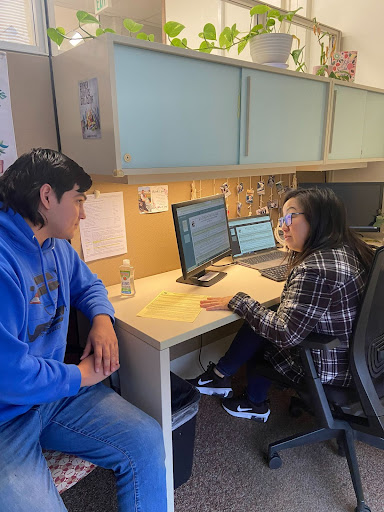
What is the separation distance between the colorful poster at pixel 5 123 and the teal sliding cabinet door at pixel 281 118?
0.90m

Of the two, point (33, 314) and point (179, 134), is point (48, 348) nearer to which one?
point (33, 314)

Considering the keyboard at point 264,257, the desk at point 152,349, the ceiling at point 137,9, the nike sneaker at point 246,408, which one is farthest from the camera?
the ceiling at point 137,9

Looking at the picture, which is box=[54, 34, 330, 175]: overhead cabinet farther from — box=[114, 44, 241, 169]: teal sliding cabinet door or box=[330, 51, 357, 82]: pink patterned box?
box=[330, 51, 357, 82]: pink patterned box

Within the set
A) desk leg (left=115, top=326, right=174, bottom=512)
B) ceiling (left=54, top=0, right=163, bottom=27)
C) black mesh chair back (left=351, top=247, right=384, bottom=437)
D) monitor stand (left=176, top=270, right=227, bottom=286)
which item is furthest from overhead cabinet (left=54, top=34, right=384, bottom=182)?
ceiling (left=54, top=0, right=163, bottom=27)

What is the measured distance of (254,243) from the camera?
6.95ft

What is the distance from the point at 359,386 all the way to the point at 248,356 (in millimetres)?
551

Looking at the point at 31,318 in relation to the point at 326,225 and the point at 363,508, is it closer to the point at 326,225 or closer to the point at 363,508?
the point at 326,225

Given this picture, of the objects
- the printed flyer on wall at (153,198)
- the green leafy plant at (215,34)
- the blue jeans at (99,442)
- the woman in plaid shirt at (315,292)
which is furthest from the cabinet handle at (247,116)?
the blue jeans at (99,442)

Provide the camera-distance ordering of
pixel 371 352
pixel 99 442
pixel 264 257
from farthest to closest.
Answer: pixel 264 257
pixel 371 352
pixel 99 442

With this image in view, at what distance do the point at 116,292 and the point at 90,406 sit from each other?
21.2 inches

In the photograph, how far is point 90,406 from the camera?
1.19m

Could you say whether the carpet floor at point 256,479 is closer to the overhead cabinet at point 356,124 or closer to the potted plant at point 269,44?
the overhead cabinet at point 356,124

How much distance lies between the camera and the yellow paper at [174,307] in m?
1.35

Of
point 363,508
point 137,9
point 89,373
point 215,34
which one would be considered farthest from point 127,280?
point 137,9
